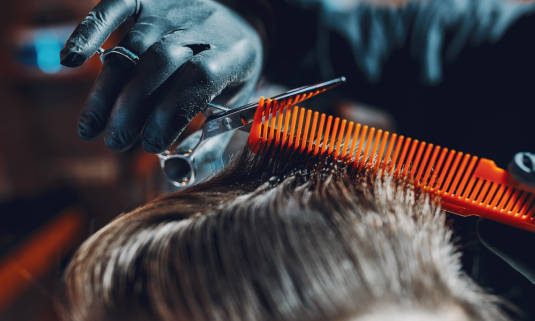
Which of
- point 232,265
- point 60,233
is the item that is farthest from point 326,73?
point 60,233

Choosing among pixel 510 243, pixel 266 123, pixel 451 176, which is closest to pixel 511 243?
pixel 510 243

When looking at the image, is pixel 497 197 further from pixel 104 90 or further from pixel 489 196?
pixel 104 90

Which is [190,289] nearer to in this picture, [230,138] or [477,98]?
[230,138]

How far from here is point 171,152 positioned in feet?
2.95

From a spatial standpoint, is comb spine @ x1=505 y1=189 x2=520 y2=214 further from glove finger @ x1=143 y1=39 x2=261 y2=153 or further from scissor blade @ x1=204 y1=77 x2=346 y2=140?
glove finger @ x1=143 y1=39 x2=261 y2=153

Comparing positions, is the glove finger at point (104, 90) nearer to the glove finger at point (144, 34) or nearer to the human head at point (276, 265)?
the glove finger at point (144, 34)

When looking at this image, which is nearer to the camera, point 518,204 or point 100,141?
point 518,204

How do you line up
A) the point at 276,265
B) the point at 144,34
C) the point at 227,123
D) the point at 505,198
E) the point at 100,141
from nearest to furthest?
the point at 276,265 < the point at 505,198 < the point at 227,123 < the point at 144,34 < the point at 100,141

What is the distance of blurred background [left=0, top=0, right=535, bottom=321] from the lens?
1237 mm

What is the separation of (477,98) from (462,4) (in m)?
0.41

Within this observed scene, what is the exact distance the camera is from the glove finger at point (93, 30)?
29.7 inches

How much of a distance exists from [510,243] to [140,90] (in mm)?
990

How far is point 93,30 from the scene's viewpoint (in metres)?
0.80

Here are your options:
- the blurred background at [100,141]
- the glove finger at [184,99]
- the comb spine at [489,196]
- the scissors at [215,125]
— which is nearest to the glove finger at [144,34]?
the glove finger at [184,99]
